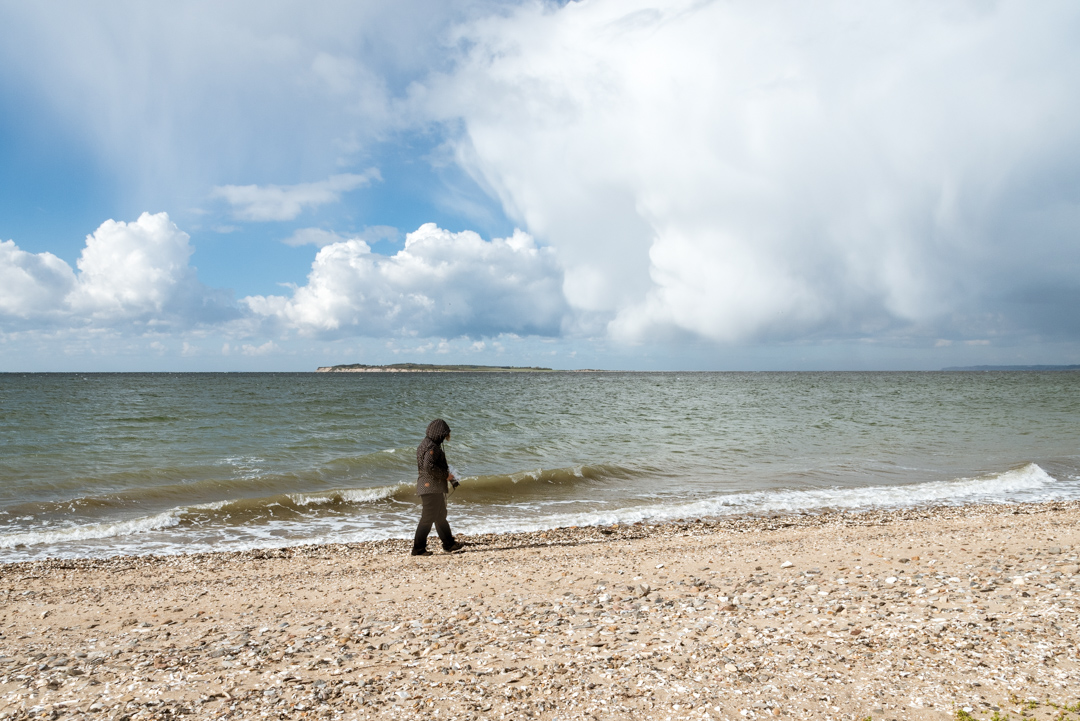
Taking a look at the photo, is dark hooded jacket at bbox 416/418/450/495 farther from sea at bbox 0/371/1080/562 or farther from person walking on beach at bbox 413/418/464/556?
sea at bbox 0/371/1080/562

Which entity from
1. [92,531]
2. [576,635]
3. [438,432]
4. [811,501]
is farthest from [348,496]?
[811,501]

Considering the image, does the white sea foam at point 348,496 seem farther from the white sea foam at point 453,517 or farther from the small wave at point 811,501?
the small wave at point 811,501

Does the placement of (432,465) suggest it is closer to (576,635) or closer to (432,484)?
(432,484)

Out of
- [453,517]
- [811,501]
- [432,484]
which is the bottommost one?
[453,517]

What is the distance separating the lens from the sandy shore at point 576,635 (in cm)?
469

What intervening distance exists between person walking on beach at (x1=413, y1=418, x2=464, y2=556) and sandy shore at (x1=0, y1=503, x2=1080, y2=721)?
0.54 m

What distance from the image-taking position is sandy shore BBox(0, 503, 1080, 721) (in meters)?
4.69

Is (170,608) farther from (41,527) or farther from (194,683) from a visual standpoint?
(41,527)

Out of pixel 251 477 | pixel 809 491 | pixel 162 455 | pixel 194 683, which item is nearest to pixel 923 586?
pixel 194 683

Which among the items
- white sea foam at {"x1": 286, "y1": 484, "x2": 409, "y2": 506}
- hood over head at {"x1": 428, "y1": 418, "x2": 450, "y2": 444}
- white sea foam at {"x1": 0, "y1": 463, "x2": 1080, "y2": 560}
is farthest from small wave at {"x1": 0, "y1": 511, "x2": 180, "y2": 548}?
hood over head at {"x1": 428, "y1": 418, "x2": 450, "y2": 444}

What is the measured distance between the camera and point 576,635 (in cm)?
608

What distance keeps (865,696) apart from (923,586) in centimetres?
331

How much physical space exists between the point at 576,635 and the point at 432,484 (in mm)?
5232

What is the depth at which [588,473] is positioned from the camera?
20.4m
